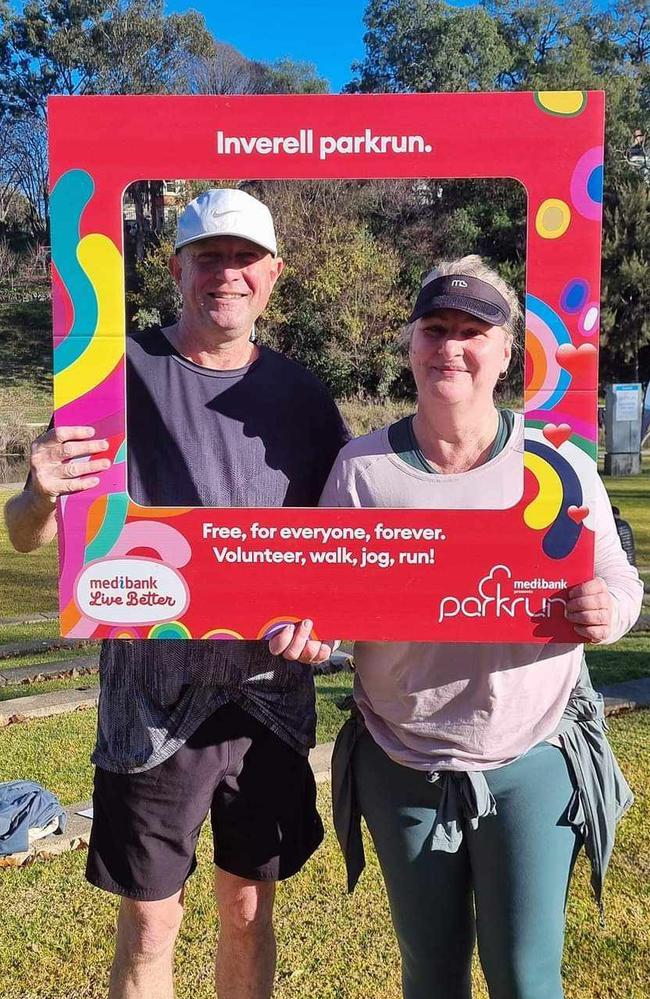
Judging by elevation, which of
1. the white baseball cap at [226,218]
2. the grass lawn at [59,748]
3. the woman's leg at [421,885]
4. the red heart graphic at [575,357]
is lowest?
the grass lawn at [59,748]

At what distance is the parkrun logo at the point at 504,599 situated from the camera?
77.7 inches

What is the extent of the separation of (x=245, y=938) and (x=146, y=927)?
270 mm

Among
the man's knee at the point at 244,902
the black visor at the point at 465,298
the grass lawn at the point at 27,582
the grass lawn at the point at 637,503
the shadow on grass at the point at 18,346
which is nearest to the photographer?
the black visor at the point at 465,298

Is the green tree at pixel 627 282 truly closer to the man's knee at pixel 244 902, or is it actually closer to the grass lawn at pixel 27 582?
the man's knee at pixel 244 902

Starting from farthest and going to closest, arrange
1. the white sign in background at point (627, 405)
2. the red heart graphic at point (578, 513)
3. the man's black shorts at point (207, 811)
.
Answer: the white sign in background at point (627, 405) < the man's black shorts at point (207, 811) < the red heart graphic at point (578, 513)

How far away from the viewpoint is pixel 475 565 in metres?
1.98

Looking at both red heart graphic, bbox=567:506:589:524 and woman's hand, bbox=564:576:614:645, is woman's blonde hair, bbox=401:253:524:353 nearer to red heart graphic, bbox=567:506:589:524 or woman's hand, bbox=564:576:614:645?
red heart graphic, bbox=567:506:589:524

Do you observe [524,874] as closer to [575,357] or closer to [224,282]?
[575,357]

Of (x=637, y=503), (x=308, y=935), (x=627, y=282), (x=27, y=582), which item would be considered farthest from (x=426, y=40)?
(x=308, y=935)

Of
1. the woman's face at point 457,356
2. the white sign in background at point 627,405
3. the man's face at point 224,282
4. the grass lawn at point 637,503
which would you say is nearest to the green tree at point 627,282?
the grass lawn at point 637,503

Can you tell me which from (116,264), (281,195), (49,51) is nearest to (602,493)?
(281,195)

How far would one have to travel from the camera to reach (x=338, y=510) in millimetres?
1977

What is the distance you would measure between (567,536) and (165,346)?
3.23 feet

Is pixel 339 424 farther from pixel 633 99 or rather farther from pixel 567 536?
pixel 633 99
